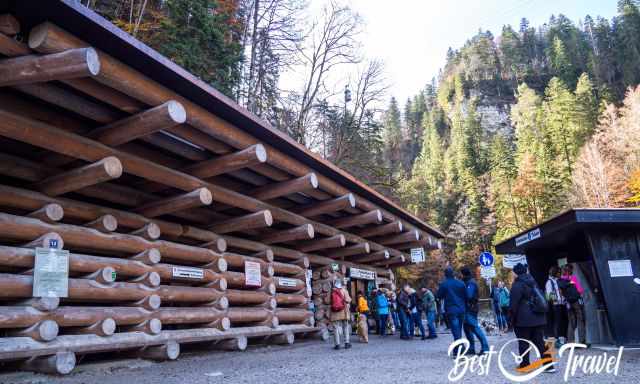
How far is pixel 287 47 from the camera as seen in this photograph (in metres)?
23.4

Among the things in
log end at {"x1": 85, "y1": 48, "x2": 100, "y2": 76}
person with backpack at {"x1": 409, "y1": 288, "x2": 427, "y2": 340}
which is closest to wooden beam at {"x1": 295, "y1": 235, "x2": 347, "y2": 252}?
person with backpack at {"x1": 409, "y1": 288, "x2": 427, "y2": 340}

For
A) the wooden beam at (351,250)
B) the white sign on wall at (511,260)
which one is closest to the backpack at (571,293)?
the white sign on wall at (511,260)

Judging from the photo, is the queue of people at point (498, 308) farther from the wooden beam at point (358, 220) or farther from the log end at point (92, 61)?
the log end at point (92, 61)

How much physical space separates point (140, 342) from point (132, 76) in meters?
4.58

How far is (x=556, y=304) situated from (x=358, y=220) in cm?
535

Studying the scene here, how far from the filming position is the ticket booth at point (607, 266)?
9.70 m

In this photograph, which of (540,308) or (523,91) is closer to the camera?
(540,308)

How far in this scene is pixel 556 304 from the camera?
10.9 meters

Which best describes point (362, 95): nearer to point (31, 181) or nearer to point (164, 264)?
point (164, 264)

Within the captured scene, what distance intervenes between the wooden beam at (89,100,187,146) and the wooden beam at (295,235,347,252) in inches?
308

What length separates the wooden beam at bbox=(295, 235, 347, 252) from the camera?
1371 cm

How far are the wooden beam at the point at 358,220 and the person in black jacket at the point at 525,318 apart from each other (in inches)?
256

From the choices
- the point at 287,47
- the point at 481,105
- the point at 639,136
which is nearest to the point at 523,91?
the point at 481,105

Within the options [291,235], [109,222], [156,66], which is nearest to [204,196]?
[109,222]
